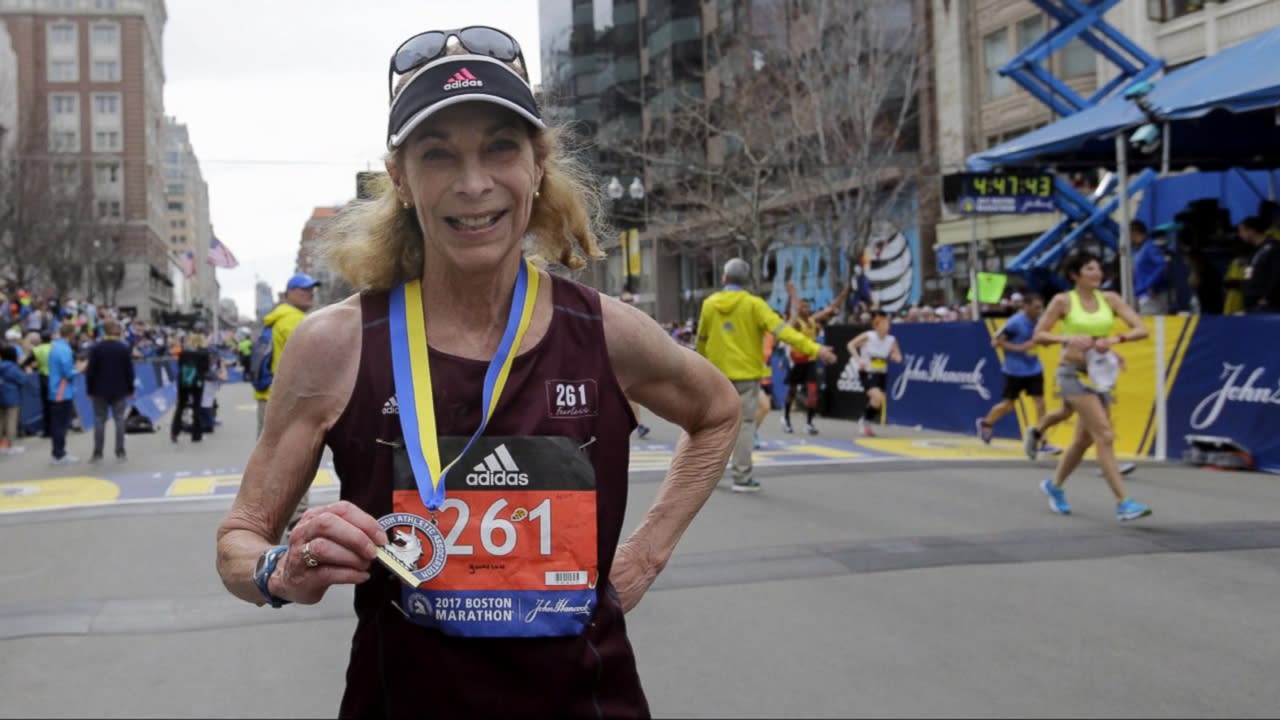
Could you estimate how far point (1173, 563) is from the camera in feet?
22.4

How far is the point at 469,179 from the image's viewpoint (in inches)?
79.5

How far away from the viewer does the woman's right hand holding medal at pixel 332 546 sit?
1.68 metres

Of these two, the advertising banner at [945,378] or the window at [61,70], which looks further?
the window at [61,70]

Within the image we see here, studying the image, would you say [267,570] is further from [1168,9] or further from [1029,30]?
[1029,30]

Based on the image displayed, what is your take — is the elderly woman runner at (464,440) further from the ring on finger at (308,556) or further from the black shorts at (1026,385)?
the black shorts at (1026,385)

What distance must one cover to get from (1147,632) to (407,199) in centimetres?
447

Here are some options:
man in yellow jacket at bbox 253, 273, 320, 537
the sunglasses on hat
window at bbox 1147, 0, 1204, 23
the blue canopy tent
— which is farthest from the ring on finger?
window at bbox 1147, 0, 1204, 23

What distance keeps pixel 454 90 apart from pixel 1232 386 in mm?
11434

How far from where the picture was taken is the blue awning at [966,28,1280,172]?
39.1 ft

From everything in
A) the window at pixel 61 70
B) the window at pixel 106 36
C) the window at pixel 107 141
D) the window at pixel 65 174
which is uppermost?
the window at pixel 106 36

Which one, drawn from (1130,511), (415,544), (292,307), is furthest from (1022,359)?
(415,544)

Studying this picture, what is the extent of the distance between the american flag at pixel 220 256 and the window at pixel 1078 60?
2698 cm

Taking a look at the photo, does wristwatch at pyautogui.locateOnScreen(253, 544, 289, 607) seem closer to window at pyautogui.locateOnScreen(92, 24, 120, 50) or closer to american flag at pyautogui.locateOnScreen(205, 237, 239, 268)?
american flag at pyautogui.locateOnScreen(205, 237, 239, 268)

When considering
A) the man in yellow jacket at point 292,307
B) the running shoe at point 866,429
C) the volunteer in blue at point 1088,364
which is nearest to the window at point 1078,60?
the running shoe at point 866,429
